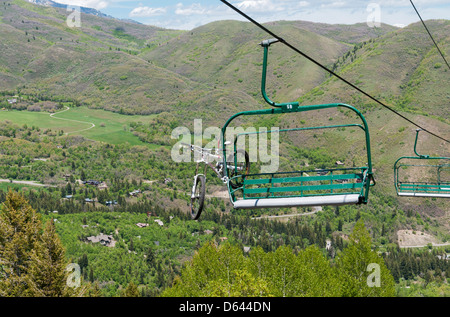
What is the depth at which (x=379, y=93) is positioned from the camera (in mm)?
159875

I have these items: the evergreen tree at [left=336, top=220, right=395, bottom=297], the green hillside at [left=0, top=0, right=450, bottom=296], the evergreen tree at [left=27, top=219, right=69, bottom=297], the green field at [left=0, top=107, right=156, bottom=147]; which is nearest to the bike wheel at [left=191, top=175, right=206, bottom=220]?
the evergreen tree at [left=27, top=219, right=69, bottom=297]

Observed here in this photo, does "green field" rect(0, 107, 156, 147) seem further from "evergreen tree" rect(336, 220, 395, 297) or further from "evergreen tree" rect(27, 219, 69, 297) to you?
"evergreen tree" rect(27, 219, 69, 297)

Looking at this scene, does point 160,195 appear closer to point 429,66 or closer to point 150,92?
point 150,92

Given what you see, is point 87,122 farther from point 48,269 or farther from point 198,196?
point 198,196

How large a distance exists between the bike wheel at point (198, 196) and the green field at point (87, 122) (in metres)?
148

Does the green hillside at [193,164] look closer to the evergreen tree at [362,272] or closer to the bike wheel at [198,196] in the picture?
the evergreen tree at [362,272]

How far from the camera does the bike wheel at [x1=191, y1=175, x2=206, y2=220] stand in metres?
14.8

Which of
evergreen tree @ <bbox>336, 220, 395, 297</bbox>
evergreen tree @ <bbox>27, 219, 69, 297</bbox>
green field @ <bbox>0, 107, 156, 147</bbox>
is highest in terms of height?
green field @ <bbox>0, 107, 156, 147</bbox>

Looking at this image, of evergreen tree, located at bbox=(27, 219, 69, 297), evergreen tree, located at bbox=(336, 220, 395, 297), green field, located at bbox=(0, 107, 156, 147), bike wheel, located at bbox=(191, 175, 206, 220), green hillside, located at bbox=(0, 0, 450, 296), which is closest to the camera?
bike wheel, located at bbox=(191, 175, 206, 220)

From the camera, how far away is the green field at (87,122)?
164000 millimetres

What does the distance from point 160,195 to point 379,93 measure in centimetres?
8973


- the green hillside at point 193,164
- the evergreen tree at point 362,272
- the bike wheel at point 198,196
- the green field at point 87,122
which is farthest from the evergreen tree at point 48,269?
the green field at point 87,122

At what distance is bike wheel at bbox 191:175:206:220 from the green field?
148 meters
